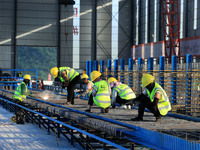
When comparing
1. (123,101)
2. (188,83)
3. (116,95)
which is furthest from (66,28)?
(116,95)

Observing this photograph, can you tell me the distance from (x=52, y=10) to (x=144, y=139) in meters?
38.3

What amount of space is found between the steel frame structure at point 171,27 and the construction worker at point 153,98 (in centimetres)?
2409

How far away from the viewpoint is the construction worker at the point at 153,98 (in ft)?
28.9

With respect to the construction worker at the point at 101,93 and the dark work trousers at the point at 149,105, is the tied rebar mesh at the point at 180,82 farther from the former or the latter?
the dark work trousers at the point at 149,105

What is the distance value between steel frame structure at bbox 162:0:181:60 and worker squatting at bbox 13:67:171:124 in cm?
1954

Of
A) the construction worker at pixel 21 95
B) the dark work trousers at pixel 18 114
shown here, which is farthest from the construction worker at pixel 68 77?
the dark work trousers at pixel 18 114

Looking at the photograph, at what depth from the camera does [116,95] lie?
1158 centimetres

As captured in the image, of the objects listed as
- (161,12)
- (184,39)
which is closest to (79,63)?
(161,12)

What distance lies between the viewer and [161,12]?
3722cm

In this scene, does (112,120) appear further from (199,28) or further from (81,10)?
(81,10)

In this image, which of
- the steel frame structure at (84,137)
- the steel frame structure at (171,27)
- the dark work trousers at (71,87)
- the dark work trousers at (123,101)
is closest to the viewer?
the steel frame structure at (84,137)

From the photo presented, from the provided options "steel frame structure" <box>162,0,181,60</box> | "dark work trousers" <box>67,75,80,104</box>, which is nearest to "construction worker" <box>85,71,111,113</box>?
"dark work trousers" <box>67,75,80,104</box>

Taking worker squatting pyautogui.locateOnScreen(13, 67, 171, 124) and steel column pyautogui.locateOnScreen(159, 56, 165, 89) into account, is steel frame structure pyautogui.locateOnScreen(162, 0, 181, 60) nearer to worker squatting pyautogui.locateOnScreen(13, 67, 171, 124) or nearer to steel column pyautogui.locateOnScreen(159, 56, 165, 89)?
steel column pyautogui.locateOnScreen(159, 56, 165, 89)

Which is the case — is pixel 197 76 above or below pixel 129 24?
below
